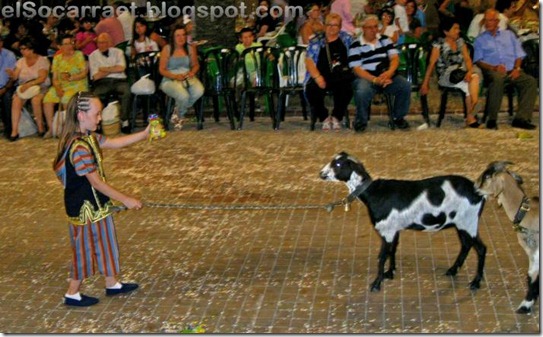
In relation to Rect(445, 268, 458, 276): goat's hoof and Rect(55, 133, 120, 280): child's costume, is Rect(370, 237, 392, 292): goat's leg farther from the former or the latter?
Rect(55, 133, 120, 280): child's costume

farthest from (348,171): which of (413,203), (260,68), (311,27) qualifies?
(311,27)

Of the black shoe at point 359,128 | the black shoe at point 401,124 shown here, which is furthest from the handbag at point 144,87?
the black shoe at point 401,124

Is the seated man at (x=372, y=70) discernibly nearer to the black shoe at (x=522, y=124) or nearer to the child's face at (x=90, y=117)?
the black shoe at (x=522, y=124)

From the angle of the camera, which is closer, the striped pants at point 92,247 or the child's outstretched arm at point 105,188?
the child's outstretched arm at point 105,188

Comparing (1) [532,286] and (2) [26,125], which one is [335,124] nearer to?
(2) [26,125]

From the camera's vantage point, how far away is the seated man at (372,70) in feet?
43.8

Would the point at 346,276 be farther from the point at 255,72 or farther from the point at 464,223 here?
the point at 255,72

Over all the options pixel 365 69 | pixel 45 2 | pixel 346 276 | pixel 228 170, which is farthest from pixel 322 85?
pixel 45 2

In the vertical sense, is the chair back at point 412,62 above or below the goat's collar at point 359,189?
above

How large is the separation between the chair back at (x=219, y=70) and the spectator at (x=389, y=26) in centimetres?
242

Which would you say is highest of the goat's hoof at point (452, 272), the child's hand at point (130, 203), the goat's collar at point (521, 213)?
the child's hand at point (130, 203)

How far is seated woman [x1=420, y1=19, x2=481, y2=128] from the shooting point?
13453 millimetres

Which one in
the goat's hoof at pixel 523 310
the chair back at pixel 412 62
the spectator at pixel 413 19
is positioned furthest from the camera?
the spectator at pixel 413 19

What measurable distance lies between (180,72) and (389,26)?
346 cm
